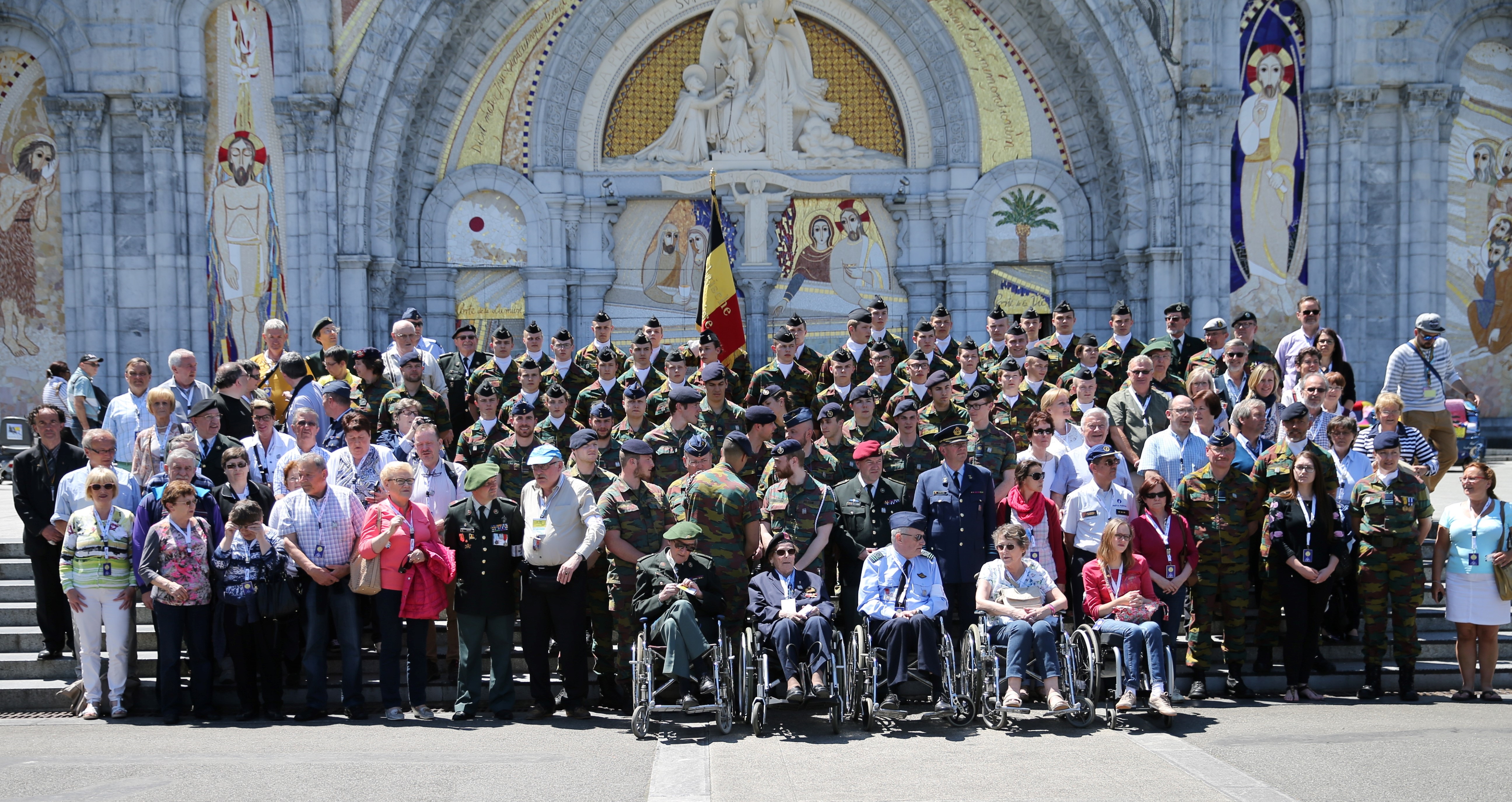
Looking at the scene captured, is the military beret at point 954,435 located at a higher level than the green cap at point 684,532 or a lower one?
higher

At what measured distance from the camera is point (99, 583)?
8227mm

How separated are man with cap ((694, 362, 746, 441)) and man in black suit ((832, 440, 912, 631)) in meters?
1.34

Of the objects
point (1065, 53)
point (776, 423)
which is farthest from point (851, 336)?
point (1065, 53)

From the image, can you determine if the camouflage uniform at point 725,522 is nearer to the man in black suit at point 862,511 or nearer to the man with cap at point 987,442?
the man in black suit at point 862,511

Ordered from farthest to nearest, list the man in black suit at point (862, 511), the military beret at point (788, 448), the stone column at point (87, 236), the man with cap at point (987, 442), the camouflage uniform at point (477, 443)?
the stone column at point (87, 236), the camouflage uniform at point (477, 443), the man with cap at point (987, 442), the man in black suit at point (862, 511), the military beret at point (788, 448)

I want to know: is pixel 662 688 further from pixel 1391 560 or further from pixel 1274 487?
pixel 1391 560

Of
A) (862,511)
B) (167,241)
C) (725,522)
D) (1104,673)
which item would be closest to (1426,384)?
(1104,673)

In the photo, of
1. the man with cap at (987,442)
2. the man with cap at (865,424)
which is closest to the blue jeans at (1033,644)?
the man with cap at (987,442)

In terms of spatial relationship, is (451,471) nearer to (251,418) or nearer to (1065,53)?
(251,418)

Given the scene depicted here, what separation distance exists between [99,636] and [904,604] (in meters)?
Answer: 5.30

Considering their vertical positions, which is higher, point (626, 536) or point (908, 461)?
point (908, 461)

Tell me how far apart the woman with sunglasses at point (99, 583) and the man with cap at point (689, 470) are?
360 centimetres

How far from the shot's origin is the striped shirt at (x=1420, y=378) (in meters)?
10.6

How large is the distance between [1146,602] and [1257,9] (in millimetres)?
11681
